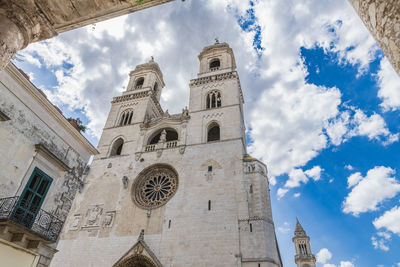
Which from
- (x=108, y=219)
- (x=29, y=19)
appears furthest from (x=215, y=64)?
(x=29, y=19)

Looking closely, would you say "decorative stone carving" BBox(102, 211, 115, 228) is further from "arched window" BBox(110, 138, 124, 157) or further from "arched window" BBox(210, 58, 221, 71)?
"arched window" BBox(210, 58, 221, 71)

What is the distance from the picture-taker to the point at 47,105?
789 cm

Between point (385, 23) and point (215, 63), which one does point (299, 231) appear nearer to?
point (215, 63)

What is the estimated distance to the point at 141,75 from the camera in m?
26.9

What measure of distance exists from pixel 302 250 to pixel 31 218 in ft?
148

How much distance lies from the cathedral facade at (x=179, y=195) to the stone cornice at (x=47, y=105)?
7565 mm

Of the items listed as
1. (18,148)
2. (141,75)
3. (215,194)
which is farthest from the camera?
(141,75)

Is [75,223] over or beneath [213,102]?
beneath

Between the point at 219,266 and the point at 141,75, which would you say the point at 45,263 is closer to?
the point at 219,266

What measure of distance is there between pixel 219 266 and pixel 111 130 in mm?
14743

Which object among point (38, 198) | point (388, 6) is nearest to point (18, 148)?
point (38, 198)

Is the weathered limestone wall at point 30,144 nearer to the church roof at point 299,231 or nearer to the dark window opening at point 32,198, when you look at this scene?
the dark window opening at point 32,198

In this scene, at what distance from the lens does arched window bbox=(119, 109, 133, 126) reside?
2279cm

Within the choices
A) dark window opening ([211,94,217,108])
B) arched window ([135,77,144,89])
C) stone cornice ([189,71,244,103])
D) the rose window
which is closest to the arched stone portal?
the rose window
